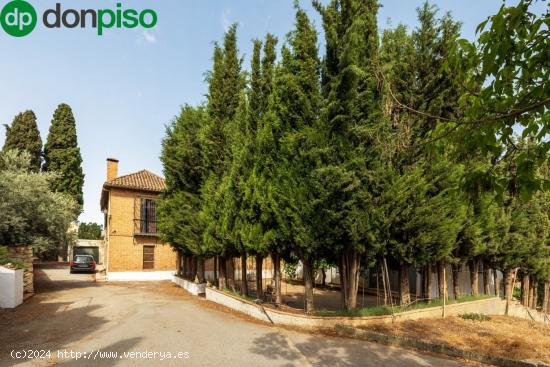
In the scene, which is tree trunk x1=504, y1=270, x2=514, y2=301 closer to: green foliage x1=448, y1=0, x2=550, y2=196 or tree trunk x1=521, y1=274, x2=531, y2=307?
tree trunk x1=521, y1=274, x2=531, y2=307

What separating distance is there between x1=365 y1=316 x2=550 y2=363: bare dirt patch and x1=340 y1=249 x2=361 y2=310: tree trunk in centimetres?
115

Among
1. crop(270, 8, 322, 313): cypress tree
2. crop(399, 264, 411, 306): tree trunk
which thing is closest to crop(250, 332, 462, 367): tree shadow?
crop(270, 8, 322, 313): cypress tree

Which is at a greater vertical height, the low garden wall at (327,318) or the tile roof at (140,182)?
the tile roof at (140,182)

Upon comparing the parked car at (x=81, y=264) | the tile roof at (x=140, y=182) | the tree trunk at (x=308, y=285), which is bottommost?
the parked car at (x=81, y=264)

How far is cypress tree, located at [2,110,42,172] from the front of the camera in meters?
40.1

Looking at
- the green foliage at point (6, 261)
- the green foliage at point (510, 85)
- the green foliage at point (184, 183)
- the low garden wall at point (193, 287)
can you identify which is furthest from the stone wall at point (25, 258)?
the green foliage at point (510, 85)

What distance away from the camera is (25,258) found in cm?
1634

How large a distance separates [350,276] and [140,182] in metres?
22.7

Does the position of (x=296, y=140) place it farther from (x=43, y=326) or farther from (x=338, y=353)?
(x=43, y=326)

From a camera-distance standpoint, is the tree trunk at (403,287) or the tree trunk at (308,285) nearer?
the tree trunk at (308,285)

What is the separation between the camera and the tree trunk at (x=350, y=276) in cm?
1111

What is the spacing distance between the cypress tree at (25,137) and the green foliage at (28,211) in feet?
79.7

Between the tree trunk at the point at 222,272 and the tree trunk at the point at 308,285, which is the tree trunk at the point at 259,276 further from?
the tree trunk at the point at 222,272

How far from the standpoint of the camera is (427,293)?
1423 centimetres
